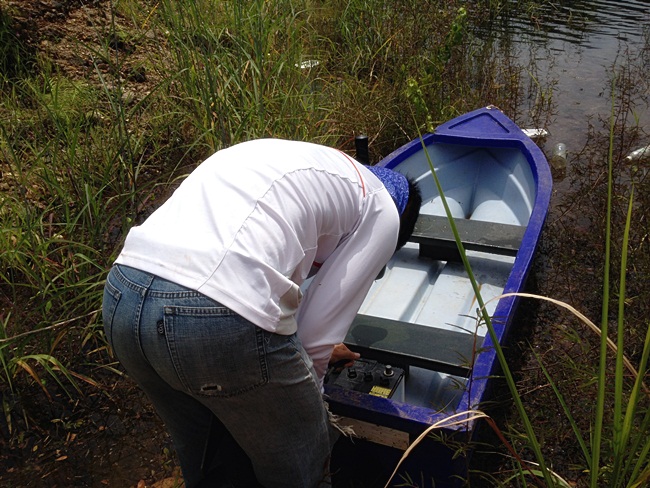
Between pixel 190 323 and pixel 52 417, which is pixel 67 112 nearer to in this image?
pixel 52 417

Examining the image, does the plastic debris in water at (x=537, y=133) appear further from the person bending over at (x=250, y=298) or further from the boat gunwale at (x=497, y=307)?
the person bending over at (x=250, y=298)

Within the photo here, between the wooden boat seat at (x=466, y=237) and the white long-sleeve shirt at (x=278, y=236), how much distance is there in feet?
4.82

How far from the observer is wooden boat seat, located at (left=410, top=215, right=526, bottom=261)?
3.22 meters

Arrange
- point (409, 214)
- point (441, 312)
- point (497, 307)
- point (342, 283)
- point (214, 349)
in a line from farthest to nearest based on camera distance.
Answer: point (441, 312) < point (497, 307) < point (409, 214) < point (342, 283) < point (214, 349)

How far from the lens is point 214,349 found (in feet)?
4.82

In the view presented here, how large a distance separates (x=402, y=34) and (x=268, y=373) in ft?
14.8

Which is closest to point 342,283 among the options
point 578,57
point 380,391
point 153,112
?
point 380,391

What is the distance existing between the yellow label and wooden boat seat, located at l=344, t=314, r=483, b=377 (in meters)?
0.12

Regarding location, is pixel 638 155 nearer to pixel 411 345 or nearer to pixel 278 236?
pixel 411 345

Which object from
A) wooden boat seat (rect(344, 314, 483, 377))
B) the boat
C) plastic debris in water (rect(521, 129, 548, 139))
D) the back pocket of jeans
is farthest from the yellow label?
plastic debris in water (rect(521, 129, 548, 139))

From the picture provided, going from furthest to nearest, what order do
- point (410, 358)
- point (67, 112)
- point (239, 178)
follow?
point (67, 112) < point (410, 358) < point (239, 178)

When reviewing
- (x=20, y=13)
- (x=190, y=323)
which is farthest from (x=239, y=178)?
(x=20, y=13)

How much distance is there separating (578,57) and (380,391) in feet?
20.5

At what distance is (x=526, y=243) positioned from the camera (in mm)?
3031
